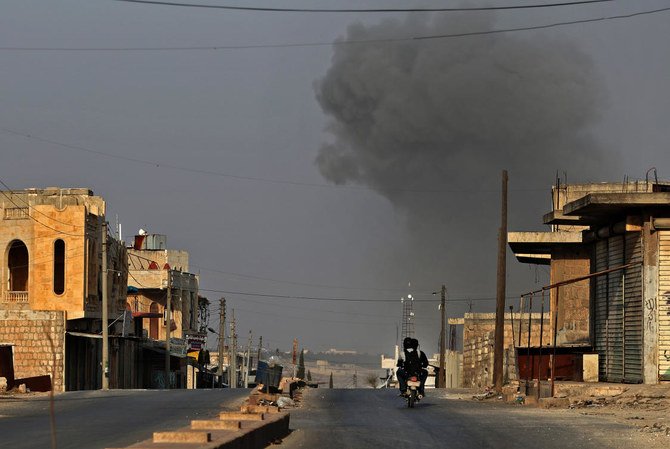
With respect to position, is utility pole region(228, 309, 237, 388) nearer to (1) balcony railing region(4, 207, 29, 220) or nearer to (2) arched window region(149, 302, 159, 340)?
(2) arched window region(149, 302, 159, 340)

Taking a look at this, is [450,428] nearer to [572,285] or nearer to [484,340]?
[572,285]

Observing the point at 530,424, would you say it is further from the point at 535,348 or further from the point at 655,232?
the point at 535,348

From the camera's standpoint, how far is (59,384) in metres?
53.7

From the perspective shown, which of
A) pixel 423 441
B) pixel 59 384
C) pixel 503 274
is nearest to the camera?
pixel 423 441

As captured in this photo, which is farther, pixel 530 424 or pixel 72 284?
pixel 72 284

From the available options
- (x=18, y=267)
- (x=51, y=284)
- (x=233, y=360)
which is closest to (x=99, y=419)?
(x=51, y=284)

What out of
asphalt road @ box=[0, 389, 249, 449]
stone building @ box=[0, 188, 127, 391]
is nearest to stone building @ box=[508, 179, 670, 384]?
asphalt road @ box=[0, 389, 249, 449]

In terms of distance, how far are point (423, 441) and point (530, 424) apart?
4.35 metres

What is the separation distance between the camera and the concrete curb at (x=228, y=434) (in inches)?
411

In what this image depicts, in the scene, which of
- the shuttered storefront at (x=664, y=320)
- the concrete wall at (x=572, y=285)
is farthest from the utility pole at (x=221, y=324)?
the shuttered storefront at (x=664, y=320)

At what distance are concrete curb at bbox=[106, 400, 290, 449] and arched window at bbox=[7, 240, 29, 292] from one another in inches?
1759

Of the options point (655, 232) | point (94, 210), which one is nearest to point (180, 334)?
point (94, 210)

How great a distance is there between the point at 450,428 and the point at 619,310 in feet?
49.8

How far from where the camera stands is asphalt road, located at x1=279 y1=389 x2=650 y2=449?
15484 millimetres
